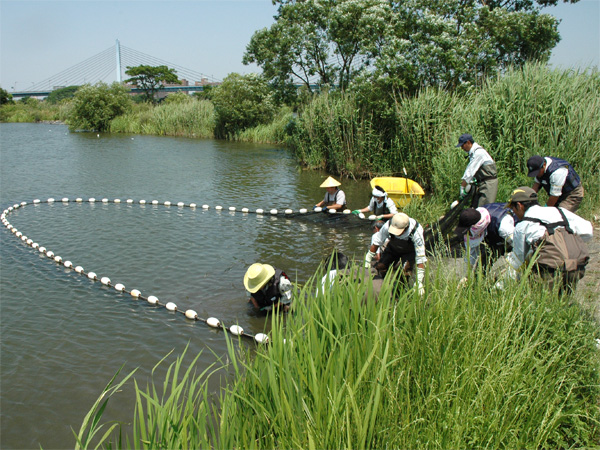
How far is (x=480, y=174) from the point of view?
891cm

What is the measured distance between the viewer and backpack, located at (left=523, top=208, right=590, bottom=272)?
4.82 m

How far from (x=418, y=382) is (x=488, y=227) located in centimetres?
326

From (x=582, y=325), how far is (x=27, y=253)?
9954 mm

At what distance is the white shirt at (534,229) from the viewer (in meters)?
5.02

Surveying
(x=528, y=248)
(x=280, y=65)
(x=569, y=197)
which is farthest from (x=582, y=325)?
(x=280, y=65)

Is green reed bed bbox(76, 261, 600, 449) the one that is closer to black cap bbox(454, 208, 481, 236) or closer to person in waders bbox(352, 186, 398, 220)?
black cap bbox(454, 208, 481, 236)

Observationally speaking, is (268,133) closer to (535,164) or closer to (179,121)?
(179,121)

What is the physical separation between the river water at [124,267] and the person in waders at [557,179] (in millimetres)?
3857

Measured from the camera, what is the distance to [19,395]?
213 inches

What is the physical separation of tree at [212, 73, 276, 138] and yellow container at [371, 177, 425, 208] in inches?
877

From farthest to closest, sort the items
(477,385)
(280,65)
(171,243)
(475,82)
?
(280,65) < (475,82) < (171,243) < (477,385)

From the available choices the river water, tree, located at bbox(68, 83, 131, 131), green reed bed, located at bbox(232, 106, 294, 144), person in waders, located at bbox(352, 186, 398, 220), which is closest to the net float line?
the river water

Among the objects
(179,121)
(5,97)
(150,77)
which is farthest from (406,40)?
(5,97)

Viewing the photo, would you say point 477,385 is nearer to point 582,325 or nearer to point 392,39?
point 582,325
